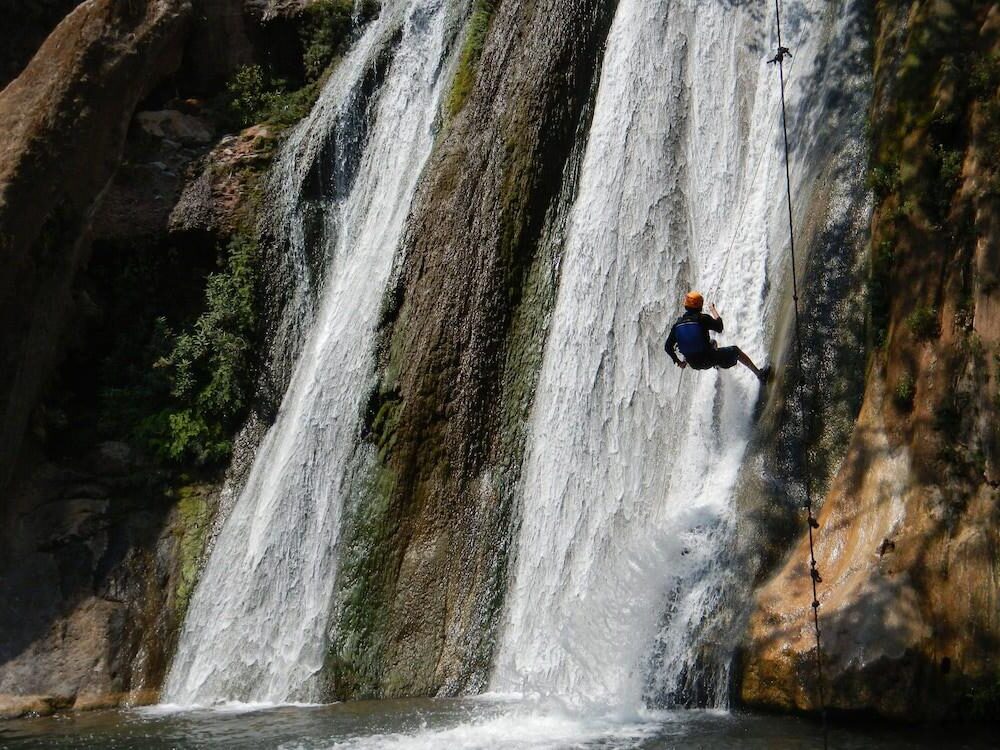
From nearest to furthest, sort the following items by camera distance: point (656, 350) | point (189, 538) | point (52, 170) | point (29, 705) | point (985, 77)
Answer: point (985, 77)
point (656, 350)
point (29, 705)
point (189, 538)
point (52, 170)

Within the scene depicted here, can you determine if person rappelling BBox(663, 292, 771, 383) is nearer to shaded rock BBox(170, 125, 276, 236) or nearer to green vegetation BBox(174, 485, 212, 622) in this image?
green vegetation BBox(174, 485, 212, 622)

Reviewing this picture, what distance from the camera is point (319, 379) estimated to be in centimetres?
1405

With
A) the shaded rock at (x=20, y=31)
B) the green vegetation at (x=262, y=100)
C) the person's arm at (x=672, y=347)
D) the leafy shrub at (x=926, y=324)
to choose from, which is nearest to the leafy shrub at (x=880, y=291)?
the leafy shrub at (x=926, y=324)

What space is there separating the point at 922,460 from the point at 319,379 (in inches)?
310

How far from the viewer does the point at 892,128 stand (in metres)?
9.98

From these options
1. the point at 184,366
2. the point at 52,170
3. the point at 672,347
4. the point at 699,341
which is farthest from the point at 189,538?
the point at 699,341

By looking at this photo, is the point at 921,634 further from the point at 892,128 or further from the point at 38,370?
the point at 38,370

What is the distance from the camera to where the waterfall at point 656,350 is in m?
9.76

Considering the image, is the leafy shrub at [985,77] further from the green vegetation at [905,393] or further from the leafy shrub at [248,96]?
the leafy shrub at [248,96]

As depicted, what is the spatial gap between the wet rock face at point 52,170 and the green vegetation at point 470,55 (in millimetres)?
5036

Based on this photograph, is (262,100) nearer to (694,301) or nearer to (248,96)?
(248,96)

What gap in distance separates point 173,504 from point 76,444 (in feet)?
6.01

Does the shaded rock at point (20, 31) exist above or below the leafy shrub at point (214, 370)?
above

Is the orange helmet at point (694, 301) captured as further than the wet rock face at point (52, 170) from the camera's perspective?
No
